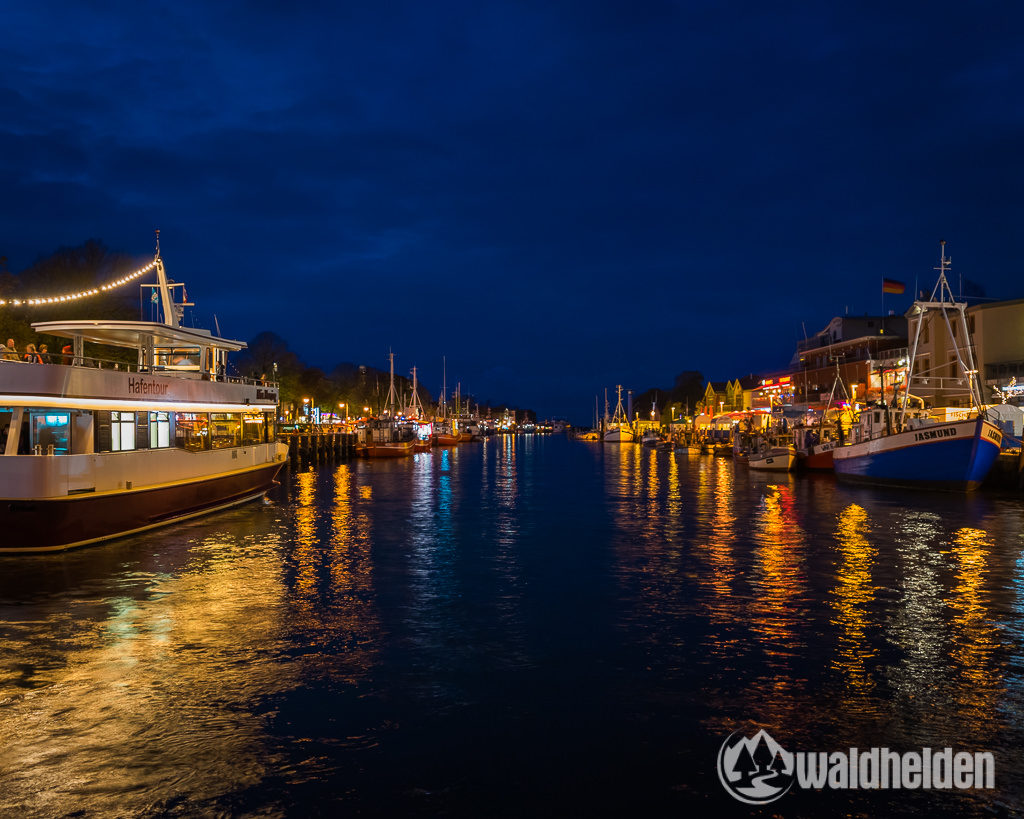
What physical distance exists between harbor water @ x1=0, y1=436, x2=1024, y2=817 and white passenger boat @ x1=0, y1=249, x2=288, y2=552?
1.12 metres

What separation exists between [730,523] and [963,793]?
72.6 feet

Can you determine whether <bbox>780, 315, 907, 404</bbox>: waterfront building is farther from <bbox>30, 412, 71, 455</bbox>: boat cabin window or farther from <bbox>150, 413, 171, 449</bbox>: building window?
<bbox>30, 412, 71, 455</bbox>: boat cabin window

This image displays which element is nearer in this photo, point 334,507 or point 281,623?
point 281,623

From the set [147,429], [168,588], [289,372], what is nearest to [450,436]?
[289,372]

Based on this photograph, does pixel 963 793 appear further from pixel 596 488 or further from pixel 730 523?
pixel 596 488

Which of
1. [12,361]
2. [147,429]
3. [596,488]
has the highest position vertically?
[12,361]

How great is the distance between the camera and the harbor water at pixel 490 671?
7.78 m

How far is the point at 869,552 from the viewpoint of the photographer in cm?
2188

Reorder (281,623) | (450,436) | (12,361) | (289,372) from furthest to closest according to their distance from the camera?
(450,436)
(289,372)
(12,361)
(281,623)

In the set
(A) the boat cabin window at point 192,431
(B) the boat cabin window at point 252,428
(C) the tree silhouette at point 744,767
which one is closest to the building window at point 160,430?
(A) the boat cabin window at point 192,431

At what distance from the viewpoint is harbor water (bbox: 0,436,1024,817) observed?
7781 mm

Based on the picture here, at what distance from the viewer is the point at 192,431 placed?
29.3m

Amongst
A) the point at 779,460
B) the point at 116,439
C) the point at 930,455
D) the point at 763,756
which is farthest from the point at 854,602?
the point at 779,460

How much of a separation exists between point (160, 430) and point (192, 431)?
2.75m
